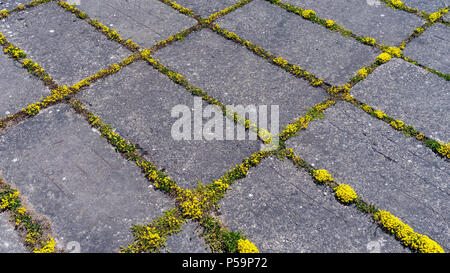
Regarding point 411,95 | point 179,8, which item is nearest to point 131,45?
point 179,8

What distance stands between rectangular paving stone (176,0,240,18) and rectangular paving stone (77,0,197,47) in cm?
28

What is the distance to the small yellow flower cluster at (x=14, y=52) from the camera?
18.3 ft

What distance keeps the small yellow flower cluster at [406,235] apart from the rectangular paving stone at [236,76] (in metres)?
1.63

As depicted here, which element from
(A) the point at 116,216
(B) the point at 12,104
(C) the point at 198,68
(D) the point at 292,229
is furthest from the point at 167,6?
(D) the point at 292,229

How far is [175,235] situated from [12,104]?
301 cm

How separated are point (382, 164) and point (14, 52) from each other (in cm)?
550

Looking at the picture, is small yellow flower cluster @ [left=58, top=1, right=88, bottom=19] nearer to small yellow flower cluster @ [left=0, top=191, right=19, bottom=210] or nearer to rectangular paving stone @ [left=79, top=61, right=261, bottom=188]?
rectangular paving stone @ [left=79, top=61, right=261, bottom=188]

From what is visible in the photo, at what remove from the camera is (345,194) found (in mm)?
3951

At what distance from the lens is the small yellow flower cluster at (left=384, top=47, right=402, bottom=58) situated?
18.8 feet

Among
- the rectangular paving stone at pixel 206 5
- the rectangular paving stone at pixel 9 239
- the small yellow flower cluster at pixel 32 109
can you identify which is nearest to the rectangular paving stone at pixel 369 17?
the rectangular paving stone at pixel 206 5

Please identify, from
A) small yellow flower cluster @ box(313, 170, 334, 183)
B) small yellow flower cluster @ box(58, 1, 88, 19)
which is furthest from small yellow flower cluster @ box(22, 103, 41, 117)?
small yellow flower cluster @ box(313, 170, 334, 183)

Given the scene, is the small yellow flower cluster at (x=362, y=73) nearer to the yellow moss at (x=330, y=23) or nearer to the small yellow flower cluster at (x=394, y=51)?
the small yellow flower cluster at (x=394, y=51)
